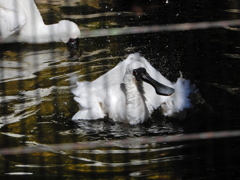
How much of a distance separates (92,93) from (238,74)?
5.21 feet

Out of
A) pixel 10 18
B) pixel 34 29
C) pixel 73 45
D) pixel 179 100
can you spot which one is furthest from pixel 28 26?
pixel 179 100

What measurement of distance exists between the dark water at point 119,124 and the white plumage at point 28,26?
157 millimetres

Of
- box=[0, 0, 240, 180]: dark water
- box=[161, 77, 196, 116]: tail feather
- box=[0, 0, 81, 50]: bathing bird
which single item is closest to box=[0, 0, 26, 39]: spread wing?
box=[0, 0, 81, 50]: bathing bird

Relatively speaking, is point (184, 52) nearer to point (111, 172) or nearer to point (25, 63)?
point (25, 63)

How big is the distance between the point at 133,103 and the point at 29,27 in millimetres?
2890

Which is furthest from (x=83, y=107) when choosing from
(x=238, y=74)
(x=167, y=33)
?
(x=167, y=33)

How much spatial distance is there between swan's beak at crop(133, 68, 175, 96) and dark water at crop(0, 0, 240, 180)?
28 centimetres

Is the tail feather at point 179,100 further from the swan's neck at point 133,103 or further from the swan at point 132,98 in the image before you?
the swan's neck at point 133,103

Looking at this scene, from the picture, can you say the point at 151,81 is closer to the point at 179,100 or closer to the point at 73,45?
the point at 179,100

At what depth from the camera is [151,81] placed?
399 cm

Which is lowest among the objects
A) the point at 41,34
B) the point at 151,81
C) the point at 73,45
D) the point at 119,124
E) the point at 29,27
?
the point at 119,124

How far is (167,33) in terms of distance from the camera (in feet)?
20.6

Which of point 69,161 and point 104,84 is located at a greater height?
point 104,84

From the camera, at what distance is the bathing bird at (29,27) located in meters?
6.09
